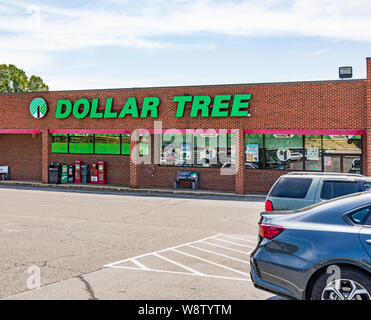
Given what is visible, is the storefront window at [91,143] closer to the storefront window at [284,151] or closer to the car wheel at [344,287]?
the storefront window at [284,151]

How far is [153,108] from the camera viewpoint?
23.9 metres

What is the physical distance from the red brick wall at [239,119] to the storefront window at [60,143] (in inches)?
15.4

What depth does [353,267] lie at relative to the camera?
4734 millimetres

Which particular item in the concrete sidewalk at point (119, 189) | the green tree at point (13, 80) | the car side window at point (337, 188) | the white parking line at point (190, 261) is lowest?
the white parking line at point (190, 261)

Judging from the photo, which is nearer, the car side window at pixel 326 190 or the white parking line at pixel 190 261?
the white parking line at pixel 190 261

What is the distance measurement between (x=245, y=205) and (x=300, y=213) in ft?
41.6

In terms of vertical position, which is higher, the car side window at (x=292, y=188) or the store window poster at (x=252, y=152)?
the store window poster at (x=252, y=152)

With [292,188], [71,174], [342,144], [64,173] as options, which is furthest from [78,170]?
[292,188]

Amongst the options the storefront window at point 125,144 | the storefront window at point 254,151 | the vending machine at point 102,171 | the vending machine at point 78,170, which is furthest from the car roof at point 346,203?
the vending machine at point 78,170

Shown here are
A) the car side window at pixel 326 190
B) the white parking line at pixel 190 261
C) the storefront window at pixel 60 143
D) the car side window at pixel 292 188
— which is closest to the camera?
the white parking line at pixel 190 261

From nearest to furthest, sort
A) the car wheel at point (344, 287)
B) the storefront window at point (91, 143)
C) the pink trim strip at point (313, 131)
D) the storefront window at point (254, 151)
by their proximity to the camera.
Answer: the car wheel at point (344, 287)
the pink trim strip at point (313, 131)
the storefront window at point (254, 151)
the storefront window at point (91, 143)

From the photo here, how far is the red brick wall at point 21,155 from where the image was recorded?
94.8ft
